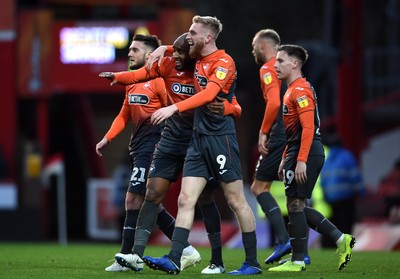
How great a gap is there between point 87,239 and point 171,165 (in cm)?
1638

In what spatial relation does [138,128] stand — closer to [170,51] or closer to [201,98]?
[170,51]

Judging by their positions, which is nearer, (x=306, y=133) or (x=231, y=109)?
(x=231, y=109)

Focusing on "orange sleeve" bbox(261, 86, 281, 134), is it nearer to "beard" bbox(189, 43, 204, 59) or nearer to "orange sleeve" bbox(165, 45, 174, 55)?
"orange sleeve" bbox(165, 45, 174, 55)

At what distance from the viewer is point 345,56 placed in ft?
74.0

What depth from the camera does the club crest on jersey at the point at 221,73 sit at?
34.8 ft

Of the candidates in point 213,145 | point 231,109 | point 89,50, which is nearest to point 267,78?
point 231,109

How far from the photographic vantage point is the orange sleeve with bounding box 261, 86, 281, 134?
1230 cm

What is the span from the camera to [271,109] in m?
12.3

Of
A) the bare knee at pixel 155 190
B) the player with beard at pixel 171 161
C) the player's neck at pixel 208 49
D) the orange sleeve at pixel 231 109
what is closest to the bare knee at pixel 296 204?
the player with beard at pixel 171 161

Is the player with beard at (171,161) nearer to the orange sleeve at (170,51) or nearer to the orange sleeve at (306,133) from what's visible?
the orange sleeve at (170,51)

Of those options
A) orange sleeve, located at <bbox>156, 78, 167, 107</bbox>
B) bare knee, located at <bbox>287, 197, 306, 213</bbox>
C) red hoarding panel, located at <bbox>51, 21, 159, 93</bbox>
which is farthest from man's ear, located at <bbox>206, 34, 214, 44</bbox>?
red hoarding panel, located at <bbox>51, 21, 159, 93</bbox>

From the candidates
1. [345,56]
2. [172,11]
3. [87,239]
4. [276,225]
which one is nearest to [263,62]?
[276,225]

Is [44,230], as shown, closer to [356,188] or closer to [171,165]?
[356,188]

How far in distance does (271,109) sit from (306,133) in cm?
133
